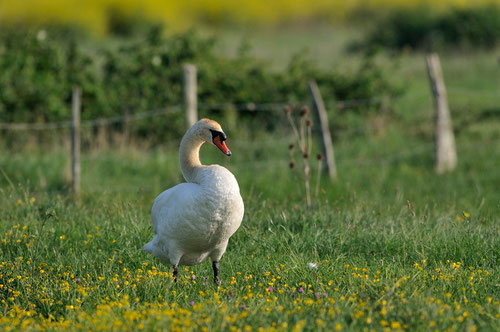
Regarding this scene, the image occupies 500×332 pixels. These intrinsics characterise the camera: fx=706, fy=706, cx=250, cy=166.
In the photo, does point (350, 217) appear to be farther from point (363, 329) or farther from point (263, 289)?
point (363, 329)

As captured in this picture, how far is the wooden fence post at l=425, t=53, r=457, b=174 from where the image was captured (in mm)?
12594

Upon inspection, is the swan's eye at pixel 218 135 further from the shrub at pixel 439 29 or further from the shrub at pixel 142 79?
the shrub at pixel 439 29

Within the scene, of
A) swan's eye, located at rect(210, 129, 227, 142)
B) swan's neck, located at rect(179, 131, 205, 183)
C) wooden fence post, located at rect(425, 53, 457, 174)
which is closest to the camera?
swan's eye, located at rect(210, 129, 227, 142)

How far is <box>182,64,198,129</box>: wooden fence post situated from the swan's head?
17.6ft

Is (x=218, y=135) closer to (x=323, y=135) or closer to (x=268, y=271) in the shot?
(x=268, y=271)

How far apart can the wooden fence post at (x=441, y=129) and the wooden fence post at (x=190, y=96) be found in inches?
171

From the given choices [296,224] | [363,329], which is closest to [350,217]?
[296,224]

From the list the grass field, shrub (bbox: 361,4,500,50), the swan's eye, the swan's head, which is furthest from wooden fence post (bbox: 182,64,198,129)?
shrub (bbox: 361,4,500,50)

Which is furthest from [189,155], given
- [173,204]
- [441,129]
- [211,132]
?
[441,129]

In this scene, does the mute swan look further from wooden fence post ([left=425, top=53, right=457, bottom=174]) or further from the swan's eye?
wooden fence post ([left=425, top=53, right=457, bottom=174])

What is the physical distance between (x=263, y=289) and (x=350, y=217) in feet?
6.94

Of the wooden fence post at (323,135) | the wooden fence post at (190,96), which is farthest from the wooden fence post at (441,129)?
the wooden fence post at (190,96)

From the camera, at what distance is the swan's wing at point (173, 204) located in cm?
553

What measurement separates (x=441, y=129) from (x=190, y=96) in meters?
4.53
